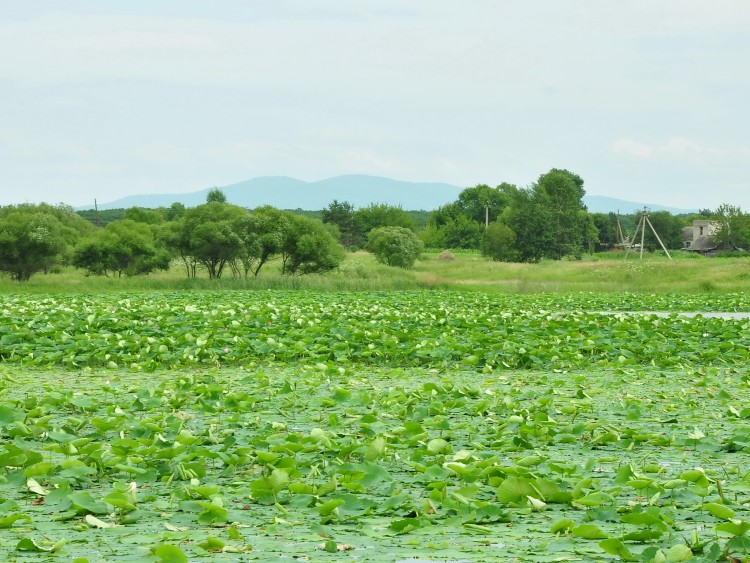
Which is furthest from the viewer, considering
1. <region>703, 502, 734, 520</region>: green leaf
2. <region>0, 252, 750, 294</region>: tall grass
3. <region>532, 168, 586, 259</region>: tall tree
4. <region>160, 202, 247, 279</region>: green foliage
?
<region>532, 168, 586, 259</region>: tall tree

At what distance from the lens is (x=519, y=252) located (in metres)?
60.7

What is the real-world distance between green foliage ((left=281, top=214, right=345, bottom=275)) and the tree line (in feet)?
0.15

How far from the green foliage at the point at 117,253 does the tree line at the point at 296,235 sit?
0.05m

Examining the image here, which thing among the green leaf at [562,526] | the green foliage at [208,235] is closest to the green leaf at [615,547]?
the green leaf at [562,526]

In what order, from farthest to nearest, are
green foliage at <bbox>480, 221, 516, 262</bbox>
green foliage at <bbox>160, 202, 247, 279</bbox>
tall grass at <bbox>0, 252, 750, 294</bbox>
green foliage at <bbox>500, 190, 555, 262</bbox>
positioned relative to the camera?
green foliage at <bbox>500, 190, 555, 262</bbox> < green foliage at <bbox>480, 221, 516, 262</bbox> < green foliage at <bbox>160, 202, 247, 279</bbox> < tall grass at <bbox>0, 252, 750, 294</bbox>

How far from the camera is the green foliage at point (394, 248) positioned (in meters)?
51.0

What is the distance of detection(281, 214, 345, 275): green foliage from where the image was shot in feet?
128

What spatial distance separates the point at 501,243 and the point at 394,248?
12.1 m

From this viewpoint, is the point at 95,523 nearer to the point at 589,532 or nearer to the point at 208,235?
the point at 589,532

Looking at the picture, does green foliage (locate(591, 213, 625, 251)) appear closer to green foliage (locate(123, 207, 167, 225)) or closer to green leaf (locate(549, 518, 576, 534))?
green foliage (locate(123, 207, 167, 225))

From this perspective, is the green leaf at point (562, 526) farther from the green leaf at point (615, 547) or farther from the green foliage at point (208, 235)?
the green foliage at point (208, 235)

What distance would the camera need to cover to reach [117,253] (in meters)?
39.7

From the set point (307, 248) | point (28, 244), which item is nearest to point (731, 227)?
point (307, 248)

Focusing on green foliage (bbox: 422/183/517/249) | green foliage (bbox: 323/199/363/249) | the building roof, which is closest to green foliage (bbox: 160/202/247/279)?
green foliage (bbox: 323/199/363/249)
